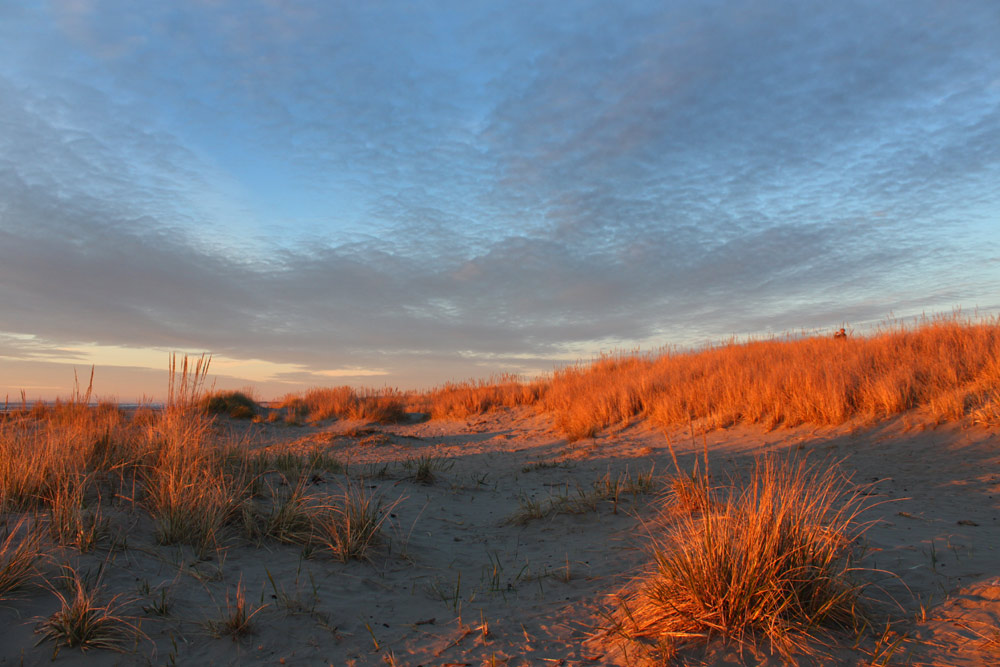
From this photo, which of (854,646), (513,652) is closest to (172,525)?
(513,652)

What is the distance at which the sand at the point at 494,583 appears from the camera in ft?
9.50

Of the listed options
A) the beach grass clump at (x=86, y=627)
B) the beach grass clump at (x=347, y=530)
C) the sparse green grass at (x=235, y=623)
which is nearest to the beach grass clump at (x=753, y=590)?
the sparse green grass at (x=235, y=623)

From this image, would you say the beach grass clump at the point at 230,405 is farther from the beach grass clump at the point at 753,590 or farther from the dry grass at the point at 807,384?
the beach grass clump at the point at 753,590

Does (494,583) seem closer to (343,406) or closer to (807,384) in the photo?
(807,384)

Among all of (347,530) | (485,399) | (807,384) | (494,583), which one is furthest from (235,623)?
(485,399)

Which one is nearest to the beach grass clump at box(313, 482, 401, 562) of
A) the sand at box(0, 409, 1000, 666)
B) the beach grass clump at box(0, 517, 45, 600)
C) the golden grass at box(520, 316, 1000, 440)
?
the sand at box(0, 409, 1000, 666)

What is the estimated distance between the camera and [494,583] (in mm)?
4023

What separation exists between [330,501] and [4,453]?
2.75 metres

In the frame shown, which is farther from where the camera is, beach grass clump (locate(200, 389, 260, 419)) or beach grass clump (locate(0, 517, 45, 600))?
beach grass clump (locate(200, 389, 260, 419))

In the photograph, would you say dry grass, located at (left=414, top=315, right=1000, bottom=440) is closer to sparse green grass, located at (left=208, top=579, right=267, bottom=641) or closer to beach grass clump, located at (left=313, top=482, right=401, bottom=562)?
beach grass clump, located at (left=313, top=482, right=401, bottom=562)

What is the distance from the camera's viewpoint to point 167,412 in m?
6.86

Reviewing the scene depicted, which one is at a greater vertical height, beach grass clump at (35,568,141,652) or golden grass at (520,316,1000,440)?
golden grass at (520,316,1000,440)

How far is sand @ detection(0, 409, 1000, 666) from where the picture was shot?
290 cm

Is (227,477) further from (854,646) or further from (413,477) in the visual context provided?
(854,646)
